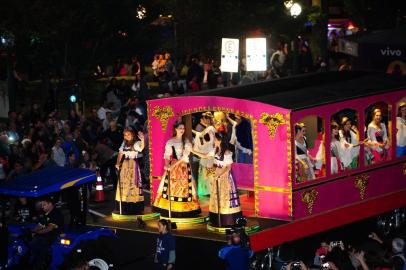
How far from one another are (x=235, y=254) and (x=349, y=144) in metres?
5.34

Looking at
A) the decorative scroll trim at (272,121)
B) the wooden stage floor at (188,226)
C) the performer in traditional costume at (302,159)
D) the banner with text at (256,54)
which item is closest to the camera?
the wooden stage floor at (188,226)

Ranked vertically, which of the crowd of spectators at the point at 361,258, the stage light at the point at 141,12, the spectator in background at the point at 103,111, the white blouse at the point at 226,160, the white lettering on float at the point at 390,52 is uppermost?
the stage light at the point at 141,12

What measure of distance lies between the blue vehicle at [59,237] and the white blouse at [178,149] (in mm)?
2072

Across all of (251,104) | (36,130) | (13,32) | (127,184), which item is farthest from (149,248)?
(13,32)

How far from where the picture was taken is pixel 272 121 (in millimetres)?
19391

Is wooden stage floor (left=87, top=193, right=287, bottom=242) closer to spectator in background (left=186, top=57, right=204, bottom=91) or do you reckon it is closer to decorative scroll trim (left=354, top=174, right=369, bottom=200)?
decorative scroll trim (left=354, top=174, right=369, bottom=200)

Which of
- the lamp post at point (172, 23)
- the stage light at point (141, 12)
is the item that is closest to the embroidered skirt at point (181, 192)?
the stage light at point (141, 12)

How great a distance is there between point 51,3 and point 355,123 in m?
12.6

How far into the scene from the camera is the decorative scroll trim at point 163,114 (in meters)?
20.7

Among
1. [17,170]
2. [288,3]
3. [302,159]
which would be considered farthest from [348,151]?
[288,3]

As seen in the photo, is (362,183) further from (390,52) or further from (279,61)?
(279,61)

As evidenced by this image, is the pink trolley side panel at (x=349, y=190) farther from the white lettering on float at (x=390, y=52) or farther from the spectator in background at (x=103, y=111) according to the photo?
the spectator in background at (x=103, y=111)

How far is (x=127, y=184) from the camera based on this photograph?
20453 millimetres

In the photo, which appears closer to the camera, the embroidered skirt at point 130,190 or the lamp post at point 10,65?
the embroidered skirt at point 130,190
